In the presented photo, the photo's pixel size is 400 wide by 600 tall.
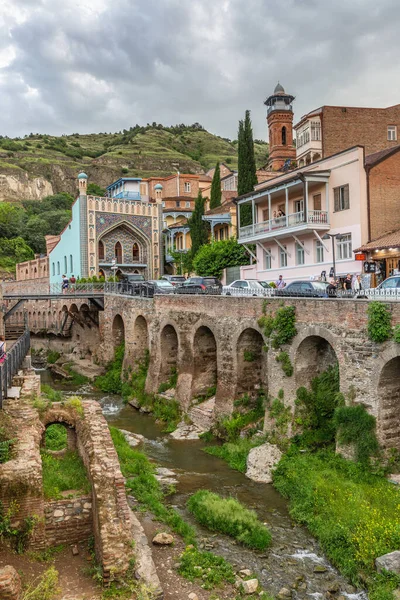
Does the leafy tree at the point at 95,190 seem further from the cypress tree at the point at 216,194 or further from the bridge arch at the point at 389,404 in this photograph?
the bridge arch at the point at 389,404

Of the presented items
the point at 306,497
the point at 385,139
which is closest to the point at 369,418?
the point at 306,497

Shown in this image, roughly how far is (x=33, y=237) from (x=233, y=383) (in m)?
56.6

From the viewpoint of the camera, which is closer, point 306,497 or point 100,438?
point 100,438

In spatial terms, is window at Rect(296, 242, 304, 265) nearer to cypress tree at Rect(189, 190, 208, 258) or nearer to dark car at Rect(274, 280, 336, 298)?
dark car at Rect(274, 280, 336, 298)

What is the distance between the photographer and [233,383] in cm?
2023

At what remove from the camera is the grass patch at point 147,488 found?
41.3 feet

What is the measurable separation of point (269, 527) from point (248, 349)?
8.62 meters

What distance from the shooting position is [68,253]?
47.7 m

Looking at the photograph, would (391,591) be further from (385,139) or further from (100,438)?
(385,139)

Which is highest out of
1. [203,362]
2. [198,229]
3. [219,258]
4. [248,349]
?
[198,229]

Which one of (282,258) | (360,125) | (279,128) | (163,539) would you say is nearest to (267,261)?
(282,258)

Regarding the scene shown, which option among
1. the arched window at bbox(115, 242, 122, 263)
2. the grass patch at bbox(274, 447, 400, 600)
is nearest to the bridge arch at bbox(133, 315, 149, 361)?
the grass patch at bbox(274, 447, 400, 600)

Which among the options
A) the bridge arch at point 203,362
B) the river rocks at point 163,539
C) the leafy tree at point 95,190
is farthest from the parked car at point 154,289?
the leafy tree at point 95,190

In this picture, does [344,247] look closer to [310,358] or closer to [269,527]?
[310,358]
